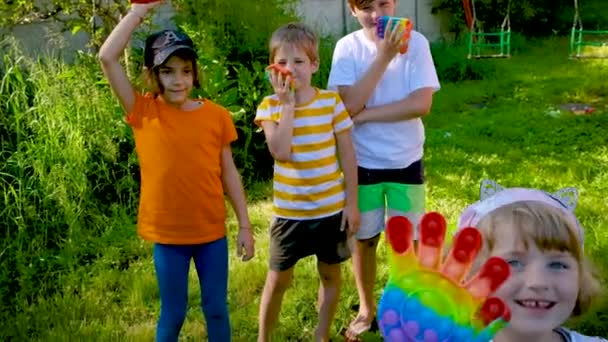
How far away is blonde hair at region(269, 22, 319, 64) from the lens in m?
2.87

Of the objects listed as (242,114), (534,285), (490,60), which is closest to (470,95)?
(490,60)

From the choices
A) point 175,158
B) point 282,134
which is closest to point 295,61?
point 282,134

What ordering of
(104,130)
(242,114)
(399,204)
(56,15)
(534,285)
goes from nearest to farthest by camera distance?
1. (534,285)
2. (399,204)
3. (104,130)
4. (242,114)
5. (56,15)

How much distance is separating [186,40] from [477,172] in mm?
3470

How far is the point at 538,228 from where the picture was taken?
1794 millimetres

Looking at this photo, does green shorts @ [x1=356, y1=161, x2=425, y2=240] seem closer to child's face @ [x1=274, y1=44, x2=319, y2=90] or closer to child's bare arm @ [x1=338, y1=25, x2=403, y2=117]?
child's bare arm @ [x1=338, y1=25, x2=403, y2=117]

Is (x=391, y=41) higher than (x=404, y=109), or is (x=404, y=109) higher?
(x=391, y=41)

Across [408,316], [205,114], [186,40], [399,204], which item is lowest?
[399,204]

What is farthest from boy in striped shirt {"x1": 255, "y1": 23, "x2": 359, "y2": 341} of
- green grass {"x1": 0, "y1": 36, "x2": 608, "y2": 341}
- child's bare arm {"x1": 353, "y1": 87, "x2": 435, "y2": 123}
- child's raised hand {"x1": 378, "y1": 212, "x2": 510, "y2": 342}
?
child's raised hand {"x1": 378, "y1": 212, "x2": 510, "y2": 342}

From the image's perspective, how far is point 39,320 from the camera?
355 centimetres

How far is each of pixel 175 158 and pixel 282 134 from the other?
1.30 feet

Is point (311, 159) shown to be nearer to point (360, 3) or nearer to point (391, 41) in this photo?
point (391, 41)

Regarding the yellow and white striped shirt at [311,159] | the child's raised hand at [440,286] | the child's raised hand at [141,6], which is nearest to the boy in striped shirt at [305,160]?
the yellow and white striped shirt at [311,159]

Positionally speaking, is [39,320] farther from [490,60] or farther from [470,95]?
[490,60]
